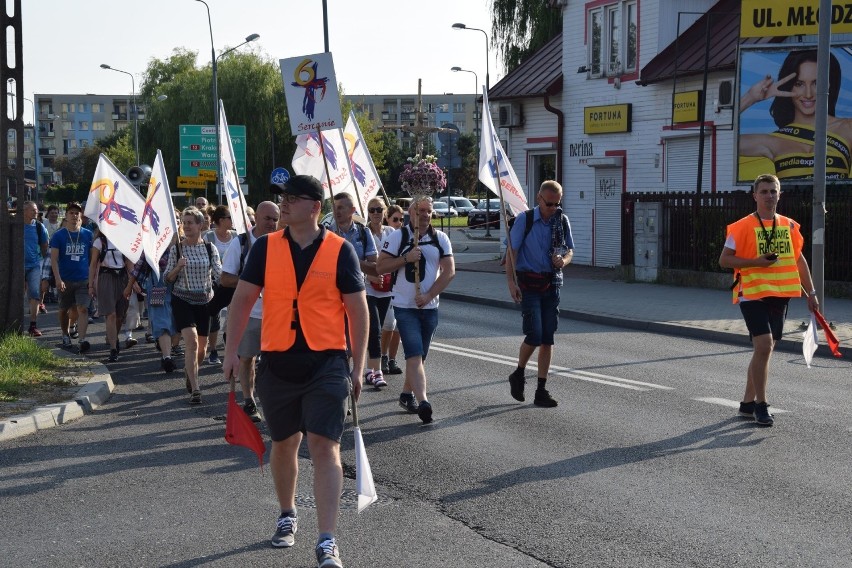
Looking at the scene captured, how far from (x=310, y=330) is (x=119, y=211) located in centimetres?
672

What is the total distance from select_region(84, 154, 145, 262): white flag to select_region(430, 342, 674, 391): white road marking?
3.82m

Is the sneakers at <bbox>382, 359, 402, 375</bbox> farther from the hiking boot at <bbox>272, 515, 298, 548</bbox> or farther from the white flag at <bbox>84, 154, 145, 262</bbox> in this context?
the hiking boot at <bbox>272, 515, 298, 548</bbox>

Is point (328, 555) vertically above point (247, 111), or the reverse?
point (247, 111)

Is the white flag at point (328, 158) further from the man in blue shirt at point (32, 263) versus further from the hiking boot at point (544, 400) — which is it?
the hiking boot at point (544, 400)

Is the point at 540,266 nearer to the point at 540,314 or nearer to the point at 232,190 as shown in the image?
the point at 540,314

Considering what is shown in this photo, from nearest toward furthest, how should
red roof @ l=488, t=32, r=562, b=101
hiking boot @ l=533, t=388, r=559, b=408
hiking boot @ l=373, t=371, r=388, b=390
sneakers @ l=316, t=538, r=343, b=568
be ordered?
sneakers @ l=316, t=538, r=343, b=568 < hiking boot @ l=533, t=388, r=559, b=408 < hiking boot @ l=373, t=371, r=388, b=390 < red roof @ l=488, t=32, r=562, b=101

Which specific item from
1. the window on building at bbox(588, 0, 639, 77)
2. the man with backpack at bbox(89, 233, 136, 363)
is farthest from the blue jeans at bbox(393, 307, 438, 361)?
the window on building at bbox(588, 0, 639, 77)

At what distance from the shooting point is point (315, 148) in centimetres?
1547

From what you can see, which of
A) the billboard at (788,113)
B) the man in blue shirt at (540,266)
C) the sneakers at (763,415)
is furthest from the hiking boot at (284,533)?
the billboard at (788,113)

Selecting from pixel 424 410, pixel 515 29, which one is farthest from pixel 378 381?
pixel 515 29

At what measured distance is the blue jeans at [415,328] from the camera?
889cm

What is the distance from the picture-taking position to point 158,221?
10891 mm

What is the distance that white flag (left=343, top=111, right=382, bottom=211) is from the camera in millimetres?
14016

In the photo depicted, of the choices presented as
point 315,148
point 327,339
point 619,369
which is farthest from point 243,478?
point 315,148
